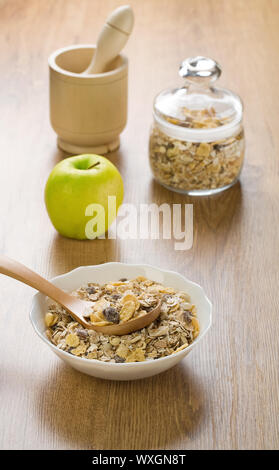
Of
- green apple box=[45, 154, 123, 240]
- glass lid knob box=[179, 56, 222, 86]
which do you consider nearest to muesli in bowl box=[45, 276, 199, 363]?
green apple box=[45, 154, 123, 240]

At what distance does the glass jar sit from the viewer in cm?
123

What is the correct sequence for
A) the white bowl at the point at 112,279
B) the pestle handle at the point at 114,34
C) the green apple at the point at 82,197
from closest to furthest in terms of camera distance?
the white bowl at the point at 112,279, the green apple at the point at 82,197, the pestle handle at the point at 114,34

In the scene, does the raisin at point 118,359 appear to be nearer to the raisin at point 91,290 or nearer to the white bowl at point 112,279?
the white bowl at point 112,279

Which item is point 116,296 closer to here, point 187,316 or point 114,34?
point 187,316

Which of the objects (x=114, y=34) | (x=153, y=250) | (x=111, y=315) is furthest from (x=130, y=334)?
(x=114, y=34)

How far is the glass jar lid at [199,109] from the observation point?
123 cm

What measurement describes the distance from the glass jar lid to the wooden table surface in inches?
5.1

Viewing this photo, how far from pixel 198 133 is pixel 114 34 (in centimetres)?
27

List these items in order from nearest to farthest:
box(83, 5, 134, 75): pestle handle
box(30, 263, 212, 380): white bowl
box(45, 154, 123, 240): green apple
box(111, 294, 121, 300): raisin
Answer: box(30, 263, 212, 380): white bowl → box(111, 294, 121, 300): raisin → box(45, 154, 123, 240): green apple → box(83, 5, 134, 75): pestle handle

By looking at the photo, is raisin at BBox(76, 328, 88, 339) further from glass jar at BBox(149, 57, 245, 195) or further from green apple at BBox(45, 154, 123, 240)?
glass jar at BBox(149, 57, 245, 195)

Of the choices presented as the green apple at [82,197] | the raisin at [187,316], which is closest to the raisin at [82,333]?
the raisin at [187,316]

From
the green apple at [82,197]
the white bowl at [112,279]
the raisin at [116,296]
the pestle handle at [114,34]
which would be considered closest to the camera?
the white bowl at [112,279]

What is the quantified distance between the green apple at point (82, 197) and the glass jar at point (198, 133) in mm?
136
